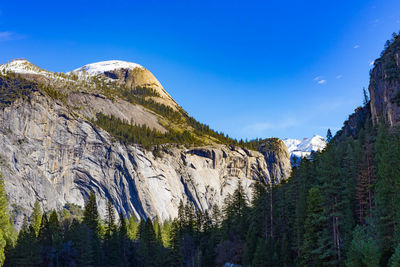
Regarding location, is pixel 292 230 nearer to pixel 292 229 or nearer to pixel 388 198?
pixel 292 229

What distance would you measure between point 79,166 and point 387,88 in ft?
379

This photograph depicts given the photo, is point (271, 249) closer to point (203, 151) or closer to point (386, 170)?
point (386, 170)

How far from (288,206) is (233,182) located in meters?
138

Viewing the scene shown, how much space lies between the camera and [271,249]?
50750mm

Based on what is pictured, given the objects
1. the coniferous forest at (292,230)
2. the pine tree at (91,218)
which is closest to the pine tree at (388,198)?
the coniferous forest at (292,230)

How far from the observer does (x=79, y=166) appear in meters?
151

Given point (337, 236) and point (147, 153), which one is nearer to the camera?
point (337, 236)

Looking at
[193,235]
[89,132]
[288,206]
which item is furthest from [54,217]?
[89,132]

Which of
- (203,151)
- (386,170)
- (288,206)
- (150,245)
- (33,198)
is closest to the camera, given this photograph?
(386,170)

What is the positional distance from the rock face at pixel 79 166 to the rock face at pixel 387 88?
5682cm

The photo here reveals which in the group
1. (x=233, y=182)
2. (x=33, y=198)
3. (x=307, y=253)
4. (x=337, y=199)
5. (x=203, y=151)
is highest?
(x=203, y=151)

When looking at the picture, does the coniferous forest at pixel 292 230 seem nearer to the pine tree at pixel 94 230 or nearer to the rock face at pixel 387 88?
the pine tree at pixel 94 230

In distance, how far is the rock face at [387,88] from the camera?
79.2 m

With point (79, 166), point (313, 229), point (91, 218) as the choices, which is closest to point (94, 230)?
point (91, 218)
